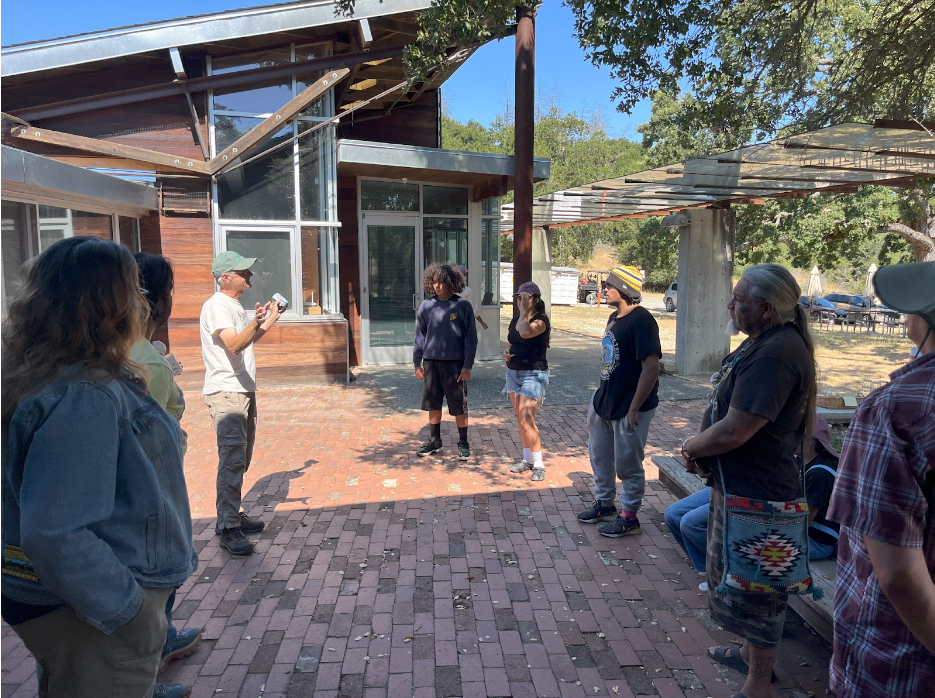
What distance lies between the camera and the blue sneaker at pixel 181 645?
298 cm

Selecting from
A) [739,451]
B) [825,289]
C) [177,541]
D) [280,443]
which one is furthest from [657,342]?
[825,289]

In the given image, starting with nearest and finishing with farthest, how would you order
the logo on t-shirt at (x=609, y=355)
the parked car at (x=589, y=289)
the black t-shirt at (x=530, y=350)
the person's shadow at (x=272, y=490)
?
the logo on t-shirt at (x=609, y=355), the person's shadow at (x=272, y=490), the black t-shirt at (x=530, y=350), the parked car at (x=589, y=289)

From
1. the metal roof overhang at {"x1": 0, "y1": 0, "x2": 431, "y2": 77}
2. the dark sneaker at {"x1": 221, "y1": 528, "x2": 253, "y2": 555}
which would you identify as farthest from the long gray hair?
the metal roof overhang at {"x1": 0, "y1": 0, "x2": 431, "y2": 77}

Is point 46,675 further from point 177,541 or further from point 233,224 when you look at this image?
point 233,224

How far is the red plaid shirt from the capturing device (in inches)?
60.2

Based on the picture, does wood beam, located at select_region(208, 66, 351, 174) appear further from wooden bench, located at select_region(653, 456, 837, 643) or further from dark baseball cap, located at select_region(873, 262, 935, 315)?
dark baseball cap, located at select_region(873, 262, 935, 315)

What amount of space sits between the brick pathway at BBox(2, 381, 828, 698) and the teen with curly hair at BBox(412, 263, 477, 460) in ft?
2.22

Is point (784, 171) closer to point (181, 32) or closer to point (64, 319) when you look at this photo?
point (181, 32)

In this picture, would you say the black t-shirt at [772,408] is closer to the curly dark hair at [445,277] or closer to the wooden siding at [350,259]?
the curly dark hair at [445,277]

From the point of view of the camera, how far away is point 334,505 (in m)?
5.04

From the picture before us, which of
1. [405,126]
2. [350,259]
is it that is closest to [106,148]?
[350,259]

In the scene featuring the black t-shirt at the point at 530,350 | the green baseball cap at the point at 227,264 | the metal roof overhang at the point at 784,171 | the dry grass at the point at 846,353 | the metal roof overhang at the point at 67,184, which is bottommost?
the dry grass at the point at 846,353

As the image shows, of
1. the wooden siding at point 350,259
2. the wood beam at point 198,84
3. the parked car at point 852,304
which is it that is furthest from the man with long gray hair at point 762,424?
the parked car at point 852,304

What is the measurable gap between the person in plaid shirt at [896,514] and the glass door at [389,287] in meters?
9.94
